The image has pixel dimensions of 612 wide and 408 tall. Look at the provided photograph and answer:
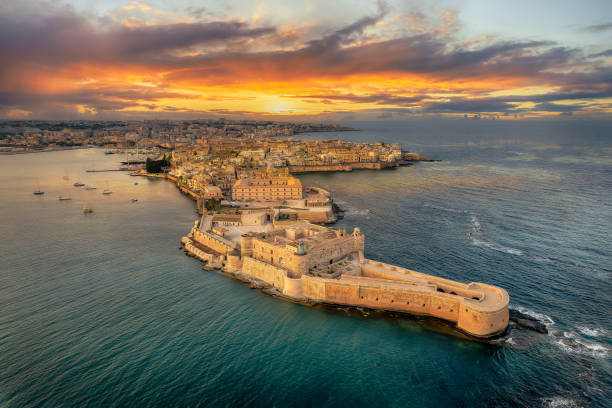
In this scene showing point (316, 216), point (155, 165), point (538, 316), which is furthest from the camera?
point (155, 165)

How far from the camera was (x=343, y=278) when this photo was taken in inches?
1112

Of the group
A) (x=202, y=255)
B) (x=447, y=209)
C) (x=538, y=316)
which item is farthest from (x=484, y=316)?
(x=447, y=209)

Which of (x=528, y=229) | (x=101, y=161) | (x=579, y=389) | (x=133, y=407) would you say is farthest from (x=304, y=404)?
(x=101, y=161)

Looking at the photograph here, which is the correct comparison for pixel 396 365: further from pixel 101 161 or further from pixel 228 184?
pixel 101 161

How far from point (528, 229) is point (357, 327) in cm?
3165

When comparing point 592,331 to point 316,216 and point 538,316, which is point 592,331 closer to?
point 538,316

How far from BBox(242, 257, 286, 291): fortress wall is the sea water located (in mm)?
1912

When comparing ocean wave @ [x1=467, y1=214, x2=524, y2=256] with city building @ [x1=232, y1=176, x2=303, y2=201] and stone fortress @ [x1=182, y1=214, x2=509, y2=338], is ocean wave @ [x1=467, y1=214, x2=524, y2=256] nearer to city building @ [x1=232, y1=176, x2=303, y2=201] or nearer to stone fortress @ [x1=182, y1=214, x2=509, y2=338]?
stone fortress @ [x1=182, y1=214, x2=509, y2=338]

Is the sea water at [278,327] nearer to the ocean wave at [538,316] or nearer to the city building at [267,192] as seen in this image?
the ocean wave at [538,316]

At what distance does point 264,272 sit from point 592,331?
23957mm

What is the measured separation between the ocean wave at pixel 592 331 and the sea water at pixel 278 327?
127mm

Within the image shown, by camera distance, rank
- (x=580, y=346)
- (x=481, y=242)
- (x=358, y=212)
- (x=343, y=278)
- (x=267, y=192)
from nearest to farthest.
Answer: (x=580, y=346), (x=343, y=278), (x=481, y=242), (x=358, y=212), (x=267, y=192)

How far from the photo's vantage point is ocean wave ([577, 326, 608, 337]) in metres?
23.0

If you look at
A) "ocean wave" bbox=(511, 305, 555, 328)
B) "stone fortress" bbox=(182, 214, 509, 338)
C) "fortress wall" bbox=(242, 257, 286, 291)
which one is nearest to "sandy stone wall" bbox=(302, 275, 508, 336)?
"stone fortress" bbox=(182, 214, 509, 338)
